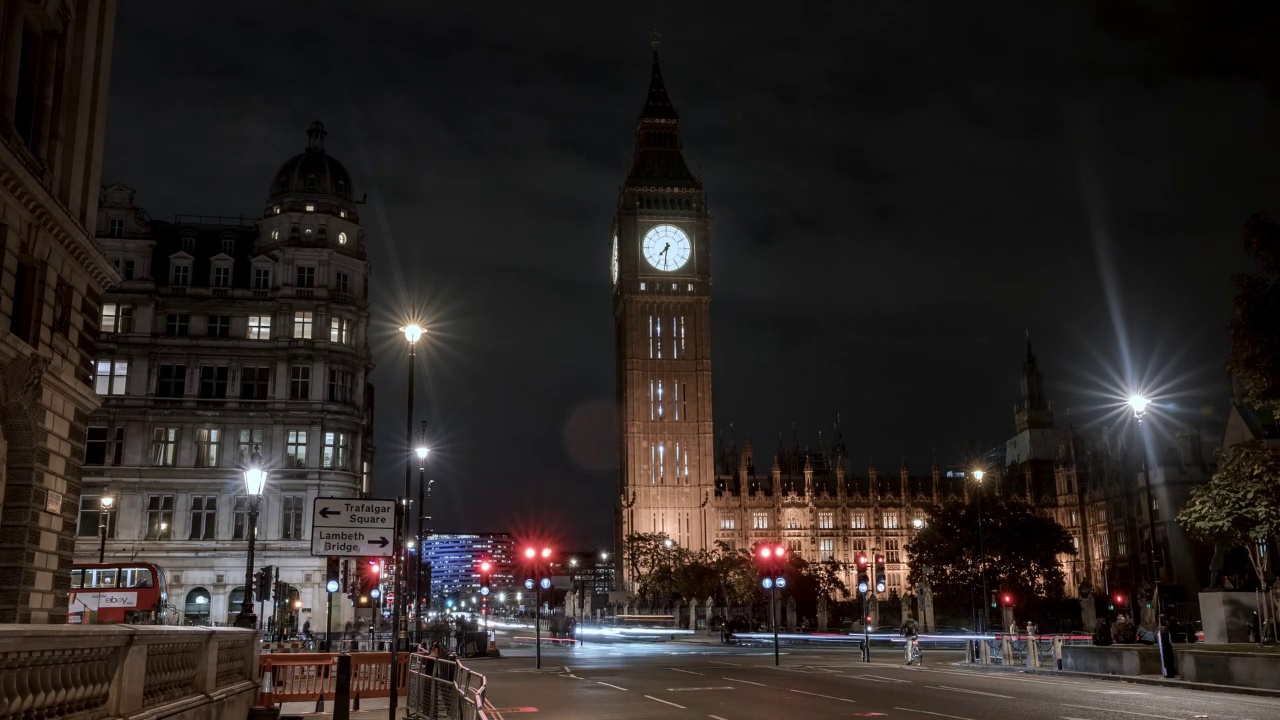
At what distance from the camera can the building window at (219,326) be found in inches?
2253

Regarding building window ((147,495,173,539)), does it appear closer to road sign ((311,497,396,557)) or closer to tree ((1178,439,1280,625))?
road sign ((311,497,396,557))

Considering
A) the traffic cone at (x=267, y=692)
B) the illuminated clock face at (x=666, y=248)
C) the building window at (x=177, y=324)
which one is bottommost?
the traffic cone at (x=267, y=692)

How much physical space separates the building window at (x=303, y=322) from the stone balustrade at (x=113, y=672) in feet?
152

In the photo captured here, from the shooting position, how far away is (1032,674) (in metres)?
33.2

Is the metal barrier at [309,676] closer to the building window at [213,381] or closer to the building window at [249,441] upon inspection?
the building window at [249,441]

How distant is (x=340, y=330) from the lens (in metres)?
58.6

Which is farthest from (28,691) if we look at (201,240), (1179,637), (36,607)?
(201,240)

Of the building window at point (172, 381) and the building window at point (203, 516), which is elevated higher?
the building window at point (172, 381)

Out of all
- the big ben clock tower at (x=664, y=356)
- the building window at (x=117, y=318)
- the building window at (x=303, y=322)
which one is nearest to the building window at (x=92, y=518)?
the building window at (x=117, y=318)

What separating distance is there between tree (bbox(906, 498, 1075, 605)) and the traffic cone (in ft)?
217

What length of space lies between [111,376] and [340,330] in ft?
40.7

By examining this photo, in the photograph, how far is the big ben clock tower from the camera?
12688 centimetres

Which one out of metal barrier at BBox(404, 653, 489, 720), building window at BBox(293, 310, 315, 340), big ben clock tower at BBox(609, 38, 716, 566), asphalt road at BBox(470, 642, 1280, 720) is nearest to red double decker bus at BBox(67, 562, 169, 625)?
asphalt road at BBox(470, 642, 1280, 720)

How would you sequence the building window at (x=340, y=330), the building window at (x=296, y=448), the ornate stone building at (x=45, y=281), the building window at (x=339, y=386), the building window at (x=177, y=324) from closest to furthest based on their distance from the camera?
the ornate stone building at (x=45, y=281) < the building window at (x=296, y=448) < the building window at (x=177, y=324) < the building window at (x=339, y=386) < the building window at (x=340, y=330)
